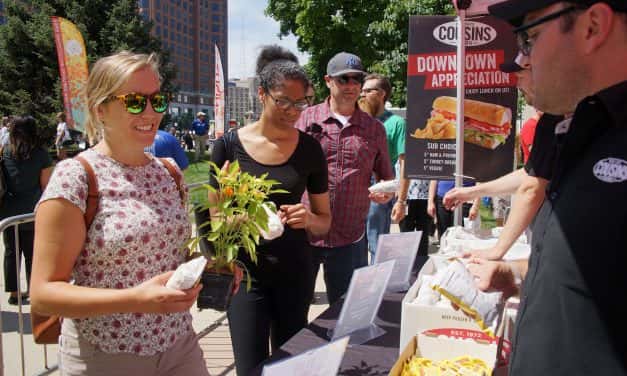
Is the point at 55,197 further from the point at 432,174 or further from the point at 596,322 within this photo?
the point at 432,174

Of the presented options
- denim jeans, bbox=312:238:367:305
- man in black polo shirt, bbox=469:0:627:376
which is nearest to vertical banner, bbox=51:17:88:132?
denim jeans, bbox=312:238:367:305

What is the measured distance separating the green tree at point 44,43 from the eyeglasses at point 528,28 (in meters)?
26.0

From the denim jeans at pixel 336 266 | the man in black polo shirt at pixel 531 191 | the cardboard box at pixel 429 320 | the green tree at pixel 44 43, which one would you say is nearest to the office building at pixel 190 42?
the green tree at pixel 44 43

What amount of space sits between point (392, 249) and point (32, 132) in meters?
4.23

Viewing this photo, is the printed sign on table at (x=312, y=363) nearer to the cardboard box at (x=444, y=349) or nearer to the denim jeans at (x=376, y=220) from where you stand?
the cardboard box at (x=444, y=349)

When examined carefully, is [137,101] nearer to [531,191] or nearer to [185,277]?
[185,277]

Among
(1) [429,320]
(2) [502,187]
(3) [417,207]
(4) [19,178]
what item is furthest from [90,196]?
(3) [417,207]

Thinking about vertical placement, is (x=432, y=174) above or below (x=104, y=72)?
below

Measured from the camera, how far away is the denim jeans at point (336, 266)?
10.0 feet

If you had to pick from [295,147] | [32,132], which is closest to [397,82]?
[32,132]

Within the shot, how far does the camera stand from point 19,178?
202 inches

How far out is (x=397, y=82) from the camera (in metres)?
15.5

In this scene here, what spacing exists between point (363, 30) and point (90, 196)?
55.9 feet

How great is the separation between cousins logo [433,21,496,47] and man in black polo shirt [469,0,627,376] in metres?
2.61
